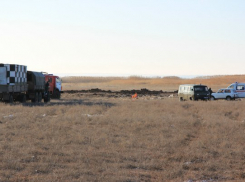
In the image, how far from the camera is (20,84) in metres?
34.8

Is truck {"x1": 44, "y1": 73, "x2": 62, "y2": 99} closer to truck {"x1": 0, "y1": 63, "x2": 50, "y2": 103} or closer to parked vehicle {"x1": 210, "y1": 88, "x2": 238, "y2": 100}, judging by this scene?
truck {"x1": 0, "y1": 63, "x2": 50, "y2": 103}

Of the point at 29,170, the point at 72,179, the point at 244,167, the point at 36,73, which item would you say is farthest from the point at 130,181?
the point at 36,73

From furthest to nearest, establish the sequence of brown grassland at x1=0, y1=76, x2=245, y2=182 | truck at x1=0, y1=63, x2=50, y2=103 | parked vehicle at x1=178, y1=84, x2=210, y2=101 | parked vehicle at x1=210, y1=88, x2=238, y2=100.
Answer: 1. parked vehicle at x1=210, y1=88, x2=238, y2=100
2. parked vehicle at x1=178, y1=84, x2=210, y2=101
3. truck at x1=0, y1=63, x2=50, y2=103
4. brown grassland at x1=0, y1=76, x2=245, y2=182

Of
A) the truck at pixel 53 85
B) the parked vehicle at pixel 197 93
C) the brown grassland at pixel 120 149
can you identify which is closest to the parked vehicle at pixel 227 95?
the parked vehicle at pixel 197 93

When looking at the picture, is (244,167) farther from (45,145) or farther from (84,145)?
(45,145)

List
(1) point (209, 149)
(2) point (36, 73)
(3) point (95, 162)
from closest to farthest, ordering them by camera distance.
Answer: (3) point (95, 162), (1) point (209, 149), (2) point (36, 73)

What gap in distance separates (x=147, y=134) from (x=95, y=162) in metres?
6.03

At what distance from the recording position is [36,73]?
1554 inches

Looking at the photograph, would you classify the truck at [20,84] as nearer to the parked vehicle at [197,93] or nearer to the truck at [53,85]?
the truck at [53,85]

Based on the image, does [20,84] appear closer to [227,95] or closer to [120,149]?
[227,95]

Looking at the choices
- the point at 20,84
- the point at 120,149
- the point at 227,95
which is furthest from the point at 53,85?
the point at 120,149

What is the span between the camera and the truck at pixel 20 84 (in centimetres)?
3250

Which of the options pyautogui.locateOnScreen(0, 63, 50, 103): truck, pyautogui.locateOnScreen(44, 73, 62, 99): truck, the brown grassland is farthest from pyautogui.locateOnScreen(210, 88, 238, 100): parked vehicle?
the brown grassland

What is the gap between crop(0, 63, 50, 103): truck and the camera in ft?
107
